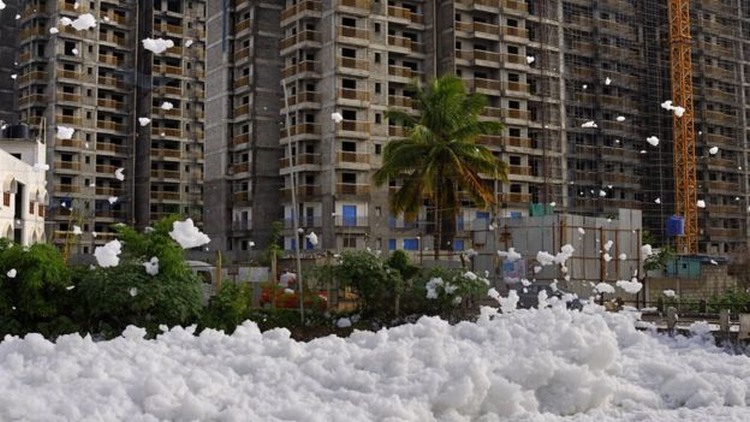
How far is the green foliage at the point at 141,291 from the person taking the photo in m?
21.9

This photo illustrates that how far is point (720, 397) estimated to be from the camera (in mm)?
18734

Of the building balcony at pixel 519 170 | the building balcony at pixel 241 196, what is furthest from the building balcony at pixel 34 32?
the building balcony at pixel 519 170

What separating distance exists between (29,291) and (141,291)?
110 inches

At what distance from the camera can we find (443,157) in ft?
116

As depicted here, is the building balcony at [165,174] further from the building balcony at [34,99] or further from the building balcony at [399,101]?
the building balcony at [399,101]

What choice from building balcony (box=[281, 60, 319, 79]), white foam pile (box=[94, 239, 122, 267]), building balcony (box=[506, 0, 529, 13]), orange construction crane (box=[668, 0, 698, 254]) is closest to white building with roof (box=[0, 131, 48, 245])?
white foam pile (box=[94, 239, 122, 267])

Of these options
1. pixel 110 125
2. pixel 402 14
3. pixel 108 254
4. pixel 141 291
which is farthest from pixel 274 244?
pixel 110 125

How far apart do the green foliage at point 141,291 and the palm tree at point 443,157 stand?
13.8 m

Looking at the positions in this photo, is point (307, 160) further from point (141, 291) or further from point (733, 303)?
point (141, 291)

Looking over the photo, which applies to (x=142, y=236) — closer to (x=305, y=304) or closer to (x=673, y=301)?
(x=305, y=304)

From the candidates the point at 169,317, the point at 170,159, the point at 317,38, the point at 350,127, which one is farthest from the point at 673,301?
the point at 170,159

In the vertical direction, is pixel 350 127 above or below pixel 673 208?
above

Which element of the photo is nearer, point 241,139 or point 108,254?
point 108,254

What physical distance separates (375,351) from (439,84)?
23501mm
